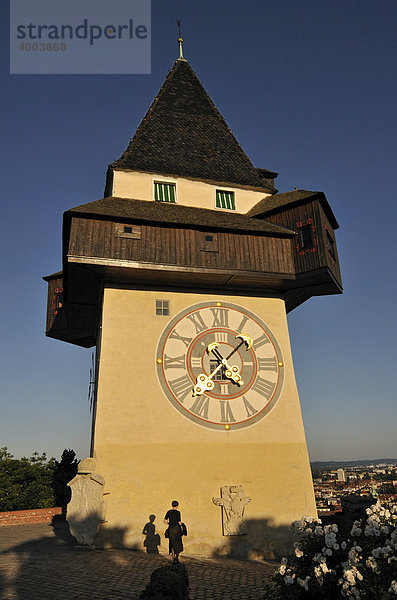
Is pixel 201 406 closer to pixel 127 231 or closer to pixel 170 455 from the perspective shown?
pixel 170 455

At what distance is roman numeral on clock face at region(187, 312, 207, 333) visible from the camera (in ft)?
50.3

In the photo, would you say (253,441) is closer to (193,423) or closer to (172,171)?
(193,423)

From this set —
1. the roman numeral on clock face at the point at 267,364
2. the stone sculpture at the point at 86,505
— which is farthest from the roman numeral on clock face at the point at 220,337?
the stone sculpture at the point at 86,505

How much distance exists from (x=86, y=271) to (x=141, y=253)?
182 centimetres

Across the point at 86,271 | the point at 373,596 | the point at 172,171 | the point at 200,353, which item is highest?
the point at 172,171

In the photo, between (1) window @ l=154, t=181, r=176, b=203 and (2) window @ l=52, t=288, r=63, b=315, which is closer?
(1) window @ l=154, t=181, r=176, b=203

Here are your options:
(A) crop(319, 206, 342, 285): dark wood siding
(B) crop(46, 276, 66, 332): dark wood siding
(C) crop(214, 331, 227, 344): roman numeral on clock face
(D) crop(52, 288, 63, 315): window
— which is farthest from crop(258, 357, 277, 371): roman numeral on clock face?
(D) crop(52, 288, 63, 315): window

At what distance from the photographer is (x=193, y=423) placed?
46.0 feet

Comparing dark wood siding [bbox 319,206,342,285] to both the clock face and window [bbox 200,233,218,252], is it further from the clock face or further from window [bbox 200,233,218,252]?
window [bbox 200,233,218,252]

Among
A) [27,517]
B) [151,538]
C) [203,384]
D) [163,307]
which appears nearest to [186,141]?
[163,307]

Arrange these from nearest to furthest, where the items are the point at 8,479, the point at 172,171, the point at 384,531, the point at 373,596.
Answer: the point at 373,596 → the point at 384,531 → the point at 172,171 → the point at 8,479

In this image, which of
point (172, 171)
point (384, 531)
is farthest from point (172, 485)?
point (172, 171)

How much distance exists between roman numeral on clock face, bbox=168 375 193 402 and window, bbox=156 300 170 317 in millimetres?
2125

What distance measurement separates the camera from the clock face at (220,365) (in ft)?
47.0
